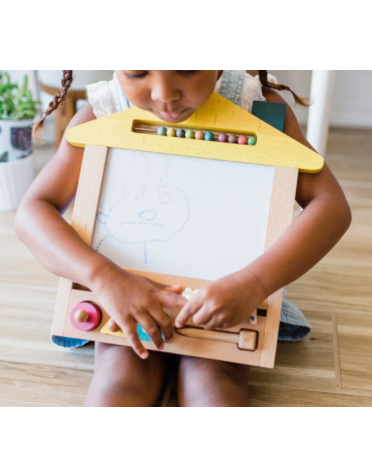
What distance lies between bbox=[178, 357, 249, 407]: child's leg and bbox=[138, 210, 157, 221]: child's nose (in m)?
0.21

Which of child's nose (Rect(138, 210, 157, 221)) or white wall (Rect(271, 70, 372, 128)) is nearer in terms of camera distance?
child's nose (Rect(138, 210, 157, 221))

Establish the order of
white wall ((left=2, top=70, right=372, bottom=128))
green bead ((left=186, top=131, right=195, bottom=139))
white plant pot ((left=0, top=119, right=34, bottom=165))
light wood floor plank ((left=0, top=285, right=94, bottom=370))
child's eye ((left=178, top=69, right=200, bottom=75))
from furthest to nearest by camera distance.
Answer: white wall ((left=2, top=70, right=372, bottom=128)) → white plant pot ((left=0, top=119, right=34, bottom=165)) → light wood floor plank ((left=0, top=285, right=94, bottom=370)) → green bead ((left=186, top=131, right=195, bottom=139)) → child's eye ((left=178, top=69, right=200, bottom=75))

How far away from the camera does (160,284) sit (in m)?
0.63

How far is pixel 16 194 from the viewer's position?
45.7 inches

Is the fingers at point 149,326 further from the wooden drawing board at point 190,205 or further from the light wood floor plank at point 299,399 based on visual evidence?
the light wood floor plank at point 299,399

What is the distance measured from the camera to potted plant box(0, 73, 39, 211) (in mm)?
1108

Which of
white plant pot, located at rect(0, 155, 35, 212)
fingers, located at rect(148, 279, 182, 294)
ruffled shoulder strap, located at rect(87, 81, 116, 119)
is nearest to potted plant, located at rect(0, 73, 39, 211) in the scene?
white plant pot, located at rect(0, 155, 35, 212)

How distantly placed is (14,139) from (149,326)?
725 mm

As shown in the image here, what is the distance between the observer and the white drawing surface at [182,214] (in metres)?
0.64

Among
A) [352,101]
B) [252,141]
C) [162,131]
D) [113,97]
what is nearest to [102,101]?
[113,97]

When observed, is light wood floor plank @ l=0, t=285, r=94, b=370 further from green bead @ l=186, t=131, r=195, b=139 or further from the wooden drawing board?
green bead @ l=186, t=131, r=195, b=139

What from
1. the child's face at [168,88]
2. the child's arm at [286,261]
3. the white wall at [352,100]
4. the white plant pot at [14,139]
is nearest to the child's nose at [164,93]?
the child's face at [168,88]

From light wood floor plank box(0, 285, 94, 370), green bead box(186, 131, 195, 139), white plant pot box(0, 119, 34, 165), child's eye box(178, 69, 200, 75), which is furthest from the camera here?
white plant pot box(0, 119, 34, 165)
